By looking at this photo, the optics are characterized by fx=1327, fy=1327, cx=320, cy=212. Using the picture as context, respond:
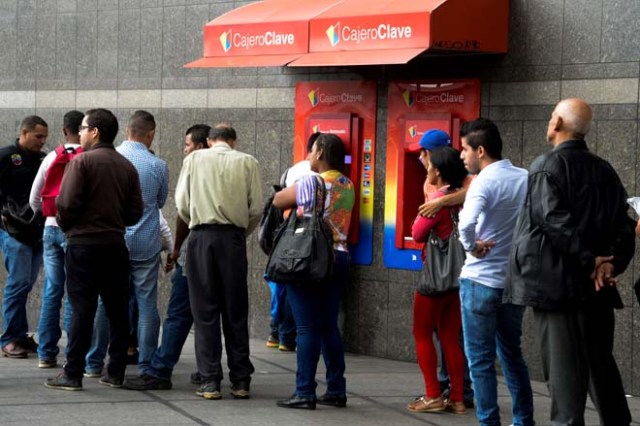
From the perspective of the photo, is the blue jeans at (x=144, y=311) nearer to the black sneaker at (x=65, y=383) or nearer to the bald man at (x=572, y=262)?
the black sneaker at (x=65, y=383)

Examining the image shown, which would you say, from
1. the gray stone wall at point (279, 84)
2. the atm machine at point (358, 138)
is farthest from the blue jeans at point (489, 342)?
the atm machine at point (358, 138)

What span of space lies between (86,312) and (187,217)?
884 mm

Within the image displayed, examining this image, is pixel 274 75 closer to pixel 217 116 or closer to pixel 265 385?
pixel 217 116

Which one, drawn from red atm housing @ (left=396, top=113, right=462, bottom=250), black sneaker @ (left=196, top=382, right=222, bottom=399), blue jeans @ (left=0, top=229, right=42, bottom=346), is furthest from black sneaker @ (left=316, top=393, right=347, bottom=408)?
blue jeans @ (left=0, top=229, right=42, bottom=346)

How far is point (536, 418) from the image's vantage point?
820cm

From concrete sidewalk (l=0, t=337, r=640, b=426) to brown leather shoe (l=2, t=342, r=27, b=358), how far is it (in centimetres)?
25

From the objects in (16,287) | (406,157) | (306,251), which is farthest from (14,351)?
(406,157)

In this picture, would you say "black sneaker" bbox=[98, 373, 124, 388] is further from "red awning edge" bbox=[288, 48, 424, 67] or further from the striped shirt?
"red awning edge" bbox=[288, 48, 424, 67]

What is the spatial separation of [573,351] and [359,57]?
3888 mm

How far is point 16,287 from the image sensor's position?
1022 cm

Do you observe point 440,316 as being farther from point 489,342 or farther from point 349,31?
point 349,31

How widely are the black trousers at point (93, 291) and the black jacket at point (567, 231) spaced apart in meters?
2.99

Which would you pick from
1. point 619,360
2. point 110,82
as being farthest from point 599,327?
point 110,82

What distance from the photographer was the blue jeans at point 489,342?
7059mm
